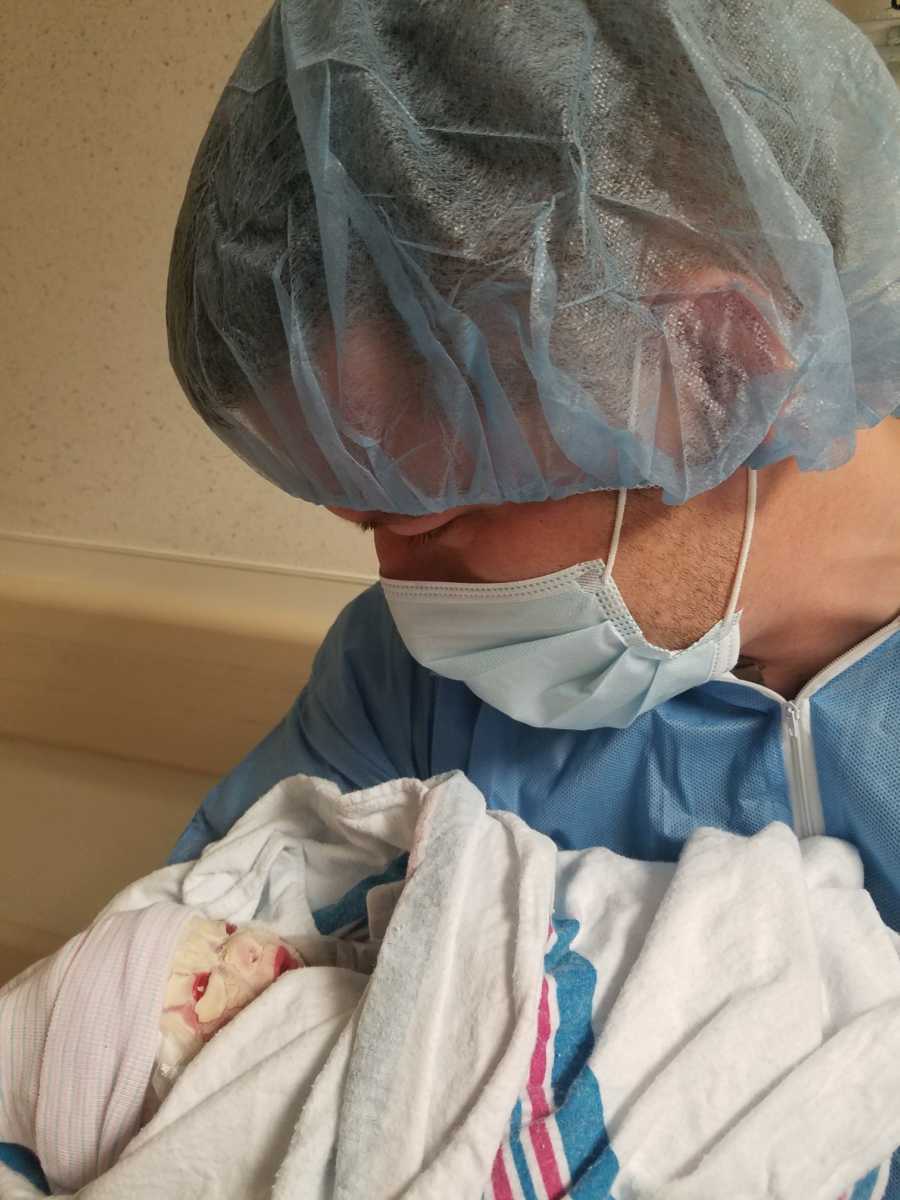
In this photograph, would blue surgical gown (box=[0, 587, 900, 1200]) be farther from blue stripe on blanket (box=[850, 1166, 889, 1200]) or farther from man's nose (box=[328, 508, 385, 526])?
man's nose (box=[328, 508, 385, 526])

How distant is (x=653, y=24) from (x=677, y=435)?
0.25 metres

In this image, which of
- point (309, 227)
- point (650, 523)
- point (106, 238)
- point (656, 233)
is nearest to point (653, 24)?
point (656, 233)

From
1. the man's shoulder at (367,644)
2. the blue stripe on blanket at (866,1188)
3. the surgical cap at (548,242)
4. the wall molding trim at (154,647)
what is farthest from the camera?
the wall molding trim at (154,647)

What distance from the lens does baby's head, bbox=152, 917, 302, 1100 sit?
890mm

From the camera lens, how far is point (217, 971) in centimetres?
92

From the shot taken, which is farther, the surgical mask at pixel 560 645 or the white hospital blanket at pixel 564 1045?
the surgical mask at pixel 560 645

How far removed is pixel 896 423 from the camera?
2.88 feet

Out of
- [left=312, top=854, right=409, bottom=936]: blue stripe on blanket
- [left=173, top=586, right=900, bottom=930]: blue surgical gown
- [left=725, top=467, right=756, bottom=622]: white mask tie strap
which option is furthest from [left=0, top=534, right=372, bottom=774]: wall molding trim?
[left=725, top=467, right=756, bottom=622]: white mask tie strap

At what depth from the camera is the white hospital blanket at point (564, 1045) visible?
68 centimetres

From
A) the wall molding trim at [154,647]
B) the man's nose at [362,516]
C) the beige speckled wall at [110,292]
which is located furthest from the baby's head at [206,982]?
the beige speckled wall at [110,292]

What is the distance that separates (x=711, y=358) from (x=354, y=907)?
67 centimetres

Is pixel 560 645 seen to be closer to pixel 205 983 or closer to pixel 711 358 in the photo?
pixel 711 358

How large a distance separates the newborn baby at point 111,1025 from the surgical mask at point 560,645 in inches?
13.0

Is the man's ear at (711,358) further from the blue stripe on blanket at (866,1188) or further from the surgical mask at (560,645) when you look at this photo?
the blue stripe on blanket at (866,1188)
